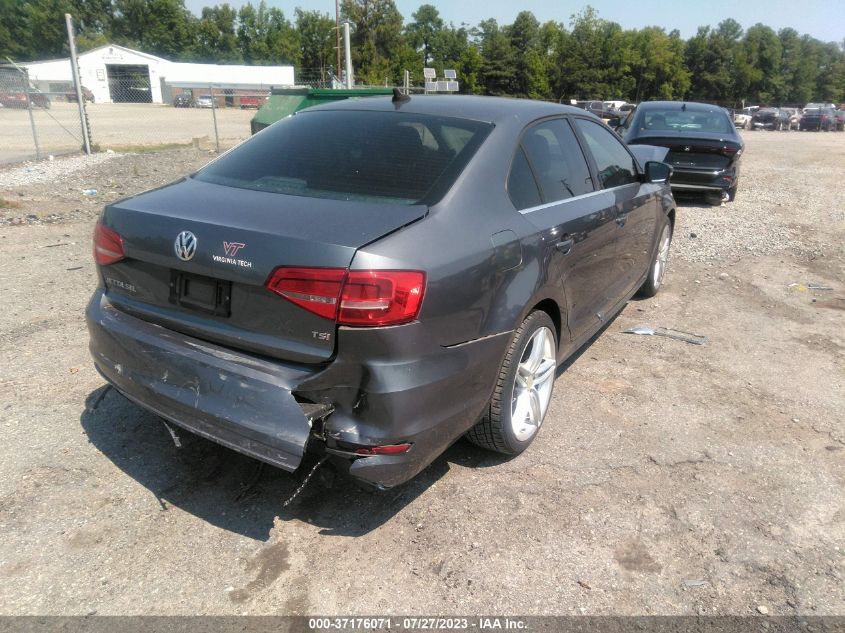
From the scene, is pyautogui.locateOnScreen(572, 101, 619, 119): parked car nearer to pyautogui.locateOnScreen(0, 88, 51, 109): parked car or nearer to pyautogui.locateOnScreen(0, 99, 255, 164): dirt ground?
pyautogui.locateOnScreen(0, 99, 255, 164): dirt ground

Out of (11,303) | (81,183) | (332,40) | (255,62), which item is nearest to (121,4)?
(255,62)

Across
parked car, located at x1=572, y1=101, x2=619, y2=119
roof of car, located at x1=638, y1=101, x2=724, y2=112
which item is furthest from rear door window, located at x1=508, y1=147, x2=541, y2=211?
parked car, located at x1=572, y1=101, x2=619, y2=119

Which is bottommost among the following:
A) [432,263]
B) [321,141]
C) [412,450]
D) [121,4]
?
[412,450]

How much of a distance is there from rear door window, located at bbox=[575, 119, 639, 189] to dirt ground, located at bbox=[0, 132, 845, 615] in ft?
4.20

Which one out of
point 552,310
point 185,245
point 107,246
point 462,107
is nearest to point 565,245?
point 552,310

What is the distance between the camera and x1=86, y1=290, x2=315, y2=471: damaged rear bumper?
95.8 inches

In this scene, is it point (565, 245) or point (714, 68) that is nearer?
point (565, 245)

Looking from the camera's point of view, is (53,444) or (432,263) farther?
(53,444)

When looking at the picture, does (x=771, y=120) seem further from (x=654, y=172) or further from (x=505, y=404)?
(x=505, y=404)

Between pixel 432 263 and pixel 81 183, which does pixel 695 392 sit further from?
pixel 81 183

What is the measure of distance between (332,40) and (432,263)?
93.9 meters

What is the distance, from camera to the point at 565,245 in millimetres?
3443

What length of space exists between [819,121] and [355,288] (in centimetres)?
5705

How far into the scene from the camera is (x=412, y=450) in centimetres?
256
